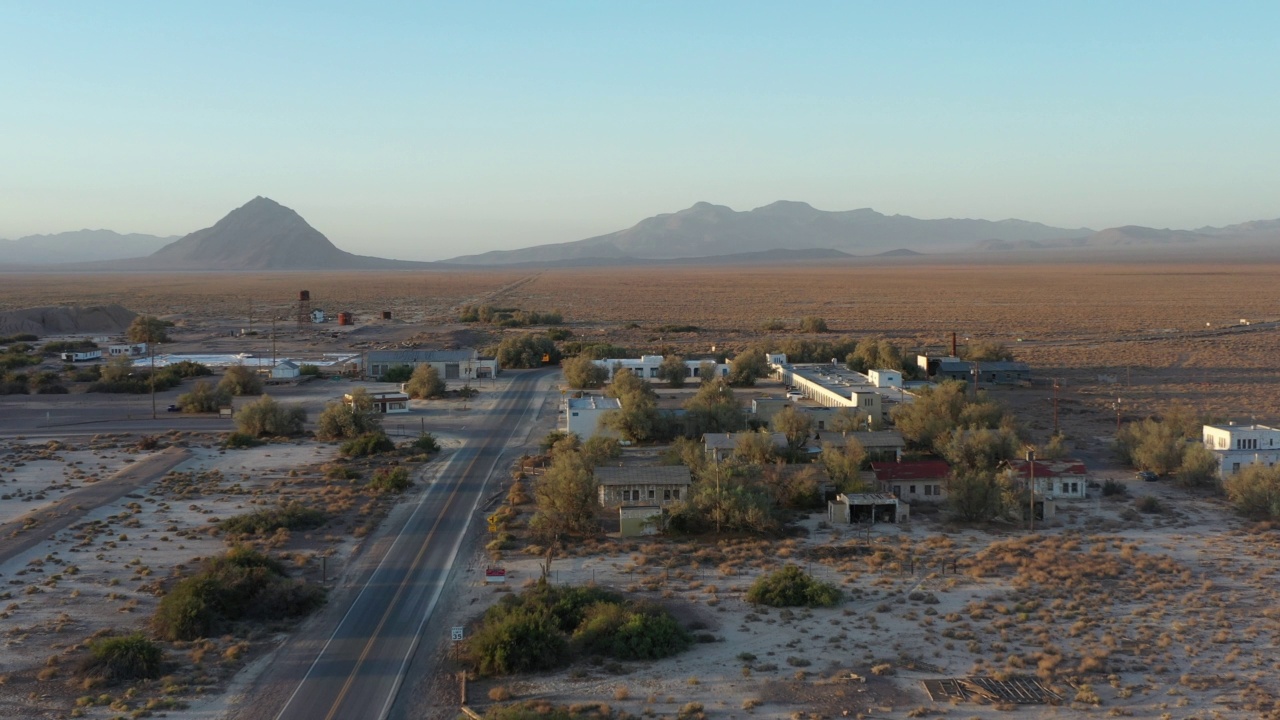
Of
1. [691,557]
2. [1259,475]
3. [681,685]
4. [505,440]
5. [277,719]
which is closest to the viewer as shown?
[277,719]

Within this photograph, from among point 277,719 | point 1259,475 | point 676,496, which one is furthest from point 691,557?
point 1259,475

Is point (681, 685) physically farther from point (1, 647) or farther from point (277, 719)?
point (1, 647)

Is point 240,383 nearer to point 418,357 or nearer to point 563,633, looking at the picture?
point 418,357

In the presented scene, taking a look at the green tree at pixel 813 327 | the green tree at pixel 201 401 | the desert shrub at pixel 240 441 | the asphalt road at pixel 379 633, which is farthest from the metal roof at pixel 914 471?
the green tree at pixel 813 327

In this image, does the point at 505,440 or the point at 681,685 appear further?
the point at 505,440

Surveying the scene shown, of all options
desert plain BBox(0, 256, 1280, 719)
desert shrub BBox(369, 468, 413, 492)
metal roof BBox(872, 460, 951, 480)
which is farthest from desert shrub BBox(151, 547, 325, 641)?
metal roof BBox(872, 460, 951, 480)

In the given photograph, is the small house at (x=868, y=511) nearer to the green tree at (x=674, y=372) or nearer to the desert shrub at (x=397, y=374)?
the green tree at (x=674, y=372)
